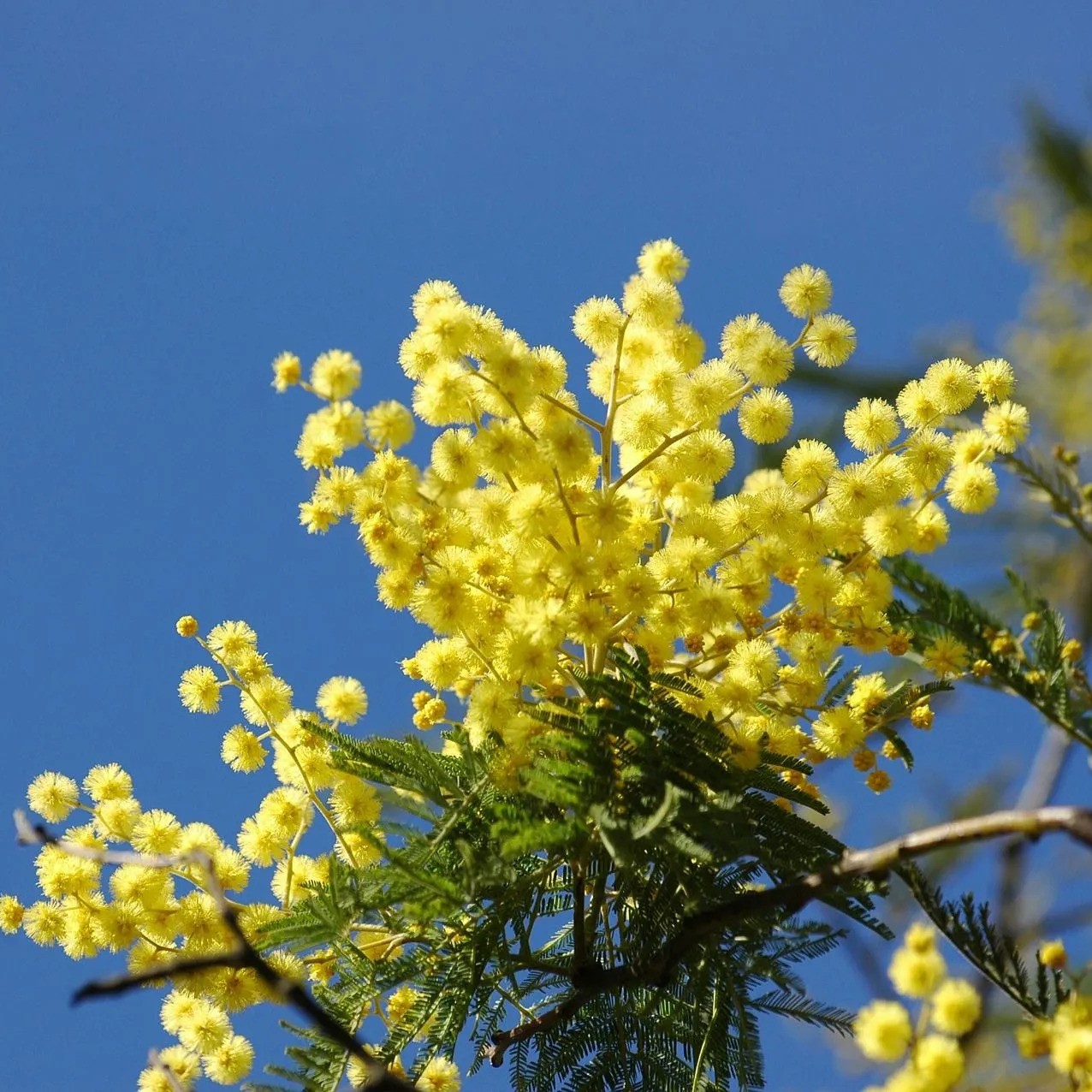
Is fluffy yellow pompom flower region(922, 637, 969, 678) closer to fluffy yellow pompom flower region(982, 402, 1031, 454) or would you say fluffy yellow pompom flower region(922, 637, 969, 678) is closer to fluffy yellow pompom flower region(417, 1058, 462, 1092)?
fluffy yellow pompom flower region(982, 402, 1031, 454)

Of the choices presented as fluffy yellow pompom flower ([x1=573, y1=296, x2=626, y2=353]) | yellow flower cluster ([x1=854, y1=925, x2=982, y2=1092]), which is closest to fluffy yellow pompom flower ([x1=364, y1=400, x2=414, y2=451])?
fluffy yellow pompom flower ([x1=573, y1=296, x2=626, y2=353])

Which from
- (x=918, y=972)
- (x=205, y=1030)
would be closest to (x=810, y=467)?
(x=918, y=972)

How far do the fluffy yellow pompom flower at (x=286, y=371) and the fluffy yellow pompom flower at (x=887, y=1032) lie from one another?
5.38 feet

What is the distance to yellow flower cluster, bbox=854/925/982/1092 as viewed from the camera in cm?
181

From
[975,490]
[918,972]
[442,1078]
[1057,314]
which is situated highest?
[1057,314]

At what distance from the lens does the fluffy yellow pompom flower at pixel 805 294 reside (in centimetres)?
314

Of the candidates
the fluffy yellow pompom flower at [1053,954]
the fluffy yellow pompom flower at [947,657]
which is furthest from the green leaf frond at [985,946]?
the fluffy yellow pompom flower at [947,657]

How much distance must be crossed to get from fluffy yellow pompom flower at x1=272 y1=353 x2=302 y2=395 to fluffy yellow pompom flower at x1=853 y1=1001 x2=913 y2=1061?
5.38 ft

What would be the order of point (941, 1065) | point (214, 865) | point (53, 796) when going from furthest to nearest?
point (53, 796), point (214, 865), point (941, 1065)

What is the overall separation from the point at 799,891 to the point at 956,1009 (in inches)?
11.8

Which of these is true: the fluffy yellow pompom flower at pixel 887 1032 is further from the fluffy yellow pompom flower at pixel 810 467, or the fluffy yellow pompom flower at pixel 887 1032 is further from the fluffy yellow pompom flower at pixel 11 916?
the fluffy yellow pompom flower at pixel 11 916

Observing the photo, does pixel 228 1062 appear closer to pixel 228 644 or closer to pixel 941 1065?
pixel 228 644

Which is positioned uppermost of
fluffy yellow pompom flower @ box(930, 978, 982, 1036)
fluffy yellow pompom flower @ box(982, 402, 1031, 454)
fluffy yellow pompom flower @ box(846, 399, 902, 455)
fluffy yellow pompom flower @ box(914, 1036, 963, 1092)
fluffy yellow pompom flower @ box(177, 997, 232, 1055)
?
fluffy yellow pompom flower @ box(846, 399, 902, 455)

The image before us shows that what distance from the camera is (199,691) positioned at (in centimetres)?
324
